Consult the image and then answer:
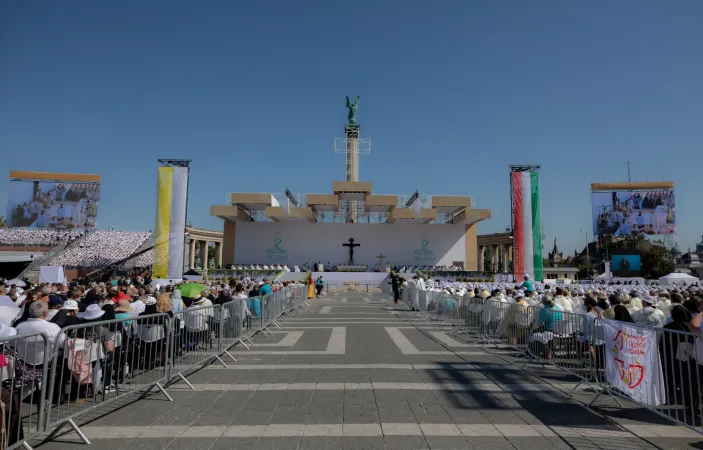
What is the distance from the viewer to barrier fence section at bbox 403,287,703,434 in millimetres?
5090

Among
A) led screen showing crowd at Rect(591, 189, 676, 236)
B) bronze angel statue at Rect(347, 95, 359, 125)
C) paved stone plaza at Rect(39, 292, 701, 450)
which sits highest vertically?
bronze angel statue at Rect(347, 95, 359, 125)

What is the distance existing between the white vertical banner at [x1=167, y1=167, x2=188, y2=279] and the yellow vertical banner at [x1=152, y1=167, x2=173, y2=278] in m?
0.26

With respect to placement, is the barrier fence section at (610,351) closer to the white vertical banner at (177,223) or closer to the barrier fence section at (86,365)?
the barrier fence section at (86,365)

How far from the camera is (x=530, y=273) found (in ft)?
126

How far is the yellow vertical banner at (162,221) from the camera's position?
3584 cm

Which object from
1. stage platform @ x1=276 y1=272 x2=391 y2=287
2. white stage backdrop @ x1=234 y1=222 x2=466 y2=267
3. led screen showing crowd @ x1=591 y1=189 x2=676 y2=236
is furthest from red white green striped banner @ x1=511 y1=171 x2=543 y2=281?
white stage backdrop @ x1=234 y1=222 x2=466 y2=267

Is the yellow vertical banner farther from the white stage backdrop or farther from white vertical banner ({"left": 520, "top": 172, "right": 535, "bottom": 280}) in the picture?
white vertical banner ({"left": 520, "top": 172, "right": 535, "bottom": 280})

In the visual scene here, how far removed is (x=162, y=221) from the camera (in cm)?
3666

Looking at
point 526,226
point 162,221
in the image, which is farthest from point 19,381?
point 526,226

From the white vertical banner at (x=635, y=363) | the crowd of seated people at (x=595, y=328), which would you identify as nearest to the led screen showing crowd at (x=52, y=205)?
the crowd of seated people at (x=595, y=328)

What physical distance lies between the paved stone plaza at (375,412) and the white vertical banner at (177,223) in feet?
94.8

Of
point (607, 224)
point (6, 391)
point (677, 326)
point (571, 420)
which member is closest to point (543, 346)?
point (677, 326)

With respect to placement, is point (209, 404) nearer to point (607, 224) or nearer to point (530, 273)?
point (530, 273)

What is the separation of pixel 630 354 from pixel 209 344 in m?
6.96
